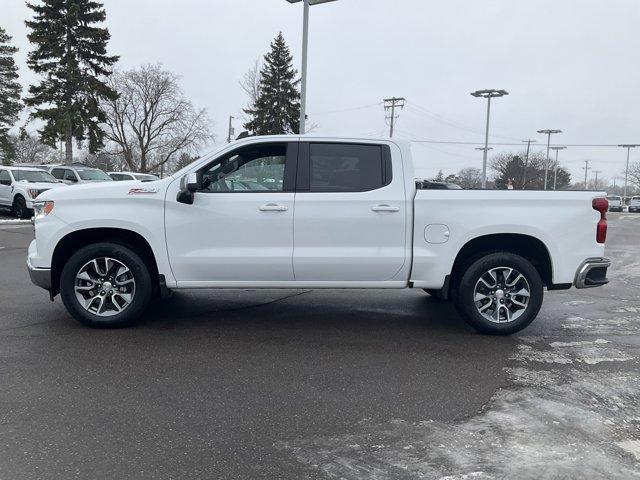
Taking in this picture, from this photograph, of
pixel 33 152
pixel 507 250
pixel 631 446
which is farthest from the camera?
pixel 33 152

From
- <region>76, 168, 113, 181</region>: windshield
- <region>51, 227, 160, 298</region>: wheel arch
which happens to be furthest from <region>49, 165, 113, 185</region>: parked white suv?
<region>51, 227, 160, 298</region>: wheel arch

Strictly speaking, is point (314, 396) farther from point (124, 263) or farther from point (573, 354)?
point (573, 354)

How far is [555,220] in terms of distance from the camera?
5.62 meters

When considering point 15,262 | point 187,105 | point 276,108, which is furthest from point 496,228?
point 187,105

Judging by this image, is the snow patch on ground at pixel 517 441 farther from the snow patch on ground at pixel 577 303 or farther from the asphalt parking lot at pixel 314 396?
the snow patch on ground at pixel 577 303

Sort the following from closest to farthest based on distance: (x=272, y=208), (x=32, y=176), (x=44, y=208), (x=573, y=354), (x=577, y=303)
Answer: (x=573, y=354)
(x=272, y=208)
(x=44, y=208)
(x=577, y=303)
(x=32, y=176)

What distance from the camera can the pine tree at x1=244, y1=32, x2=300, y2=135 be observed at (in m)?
44.4

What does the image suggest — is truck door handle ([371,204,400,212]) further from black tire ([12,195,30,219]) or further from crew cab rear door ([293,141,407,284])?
black tire ([12,195,30,219])

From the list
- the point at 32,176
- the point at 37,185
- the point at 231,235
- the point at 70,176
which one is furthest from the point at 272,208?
the point at 70,176

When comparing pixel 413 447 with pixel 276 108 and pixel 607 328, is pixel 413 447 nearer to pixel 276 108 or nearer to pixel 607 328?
pixel 607 328

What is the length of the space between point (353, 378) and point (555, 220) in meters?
2.73

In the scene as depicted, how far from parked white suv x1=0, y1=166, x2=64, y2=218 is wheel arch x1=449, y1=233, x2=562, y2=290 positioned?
16.9 meters

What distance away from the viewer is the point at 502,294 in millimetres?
5738

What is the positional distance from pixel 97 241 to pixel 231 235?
1.46 meters
